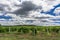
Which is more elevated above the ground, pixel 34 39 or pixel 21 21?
pixel 21 21

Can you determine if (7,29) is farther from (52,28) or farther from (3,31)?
(52,28)

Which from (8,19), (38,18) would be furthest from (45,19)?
(8,19)

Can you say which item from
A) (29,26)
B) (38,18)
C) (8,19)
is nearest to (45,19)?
(38,18)

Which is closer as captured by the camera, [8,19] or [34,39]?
[34,39]

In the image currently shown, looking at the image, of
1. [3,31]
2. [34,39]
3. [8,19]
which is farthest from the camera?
[3,31]

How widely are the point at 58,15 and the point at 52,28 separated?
1.28 m

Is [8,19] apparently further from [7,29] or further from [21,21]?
[7,29]

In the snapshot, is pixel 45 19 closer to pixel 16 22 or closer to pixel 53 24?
pixel 53 24

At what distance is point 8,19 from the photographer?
9664 millimetres

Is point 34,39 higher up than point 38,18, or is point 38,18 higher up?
point 38,18

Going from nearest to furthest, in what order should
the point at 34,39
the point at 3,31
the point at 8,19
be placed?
the point at 34,39
the point at 8,19
the point at 3,31

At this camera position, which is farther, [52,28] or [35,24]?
[52,28]

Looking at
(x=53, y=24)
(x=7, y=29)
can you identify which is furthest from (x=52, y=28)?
(x=7, y=29)

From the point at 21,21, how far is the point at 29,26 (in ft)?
2.16
